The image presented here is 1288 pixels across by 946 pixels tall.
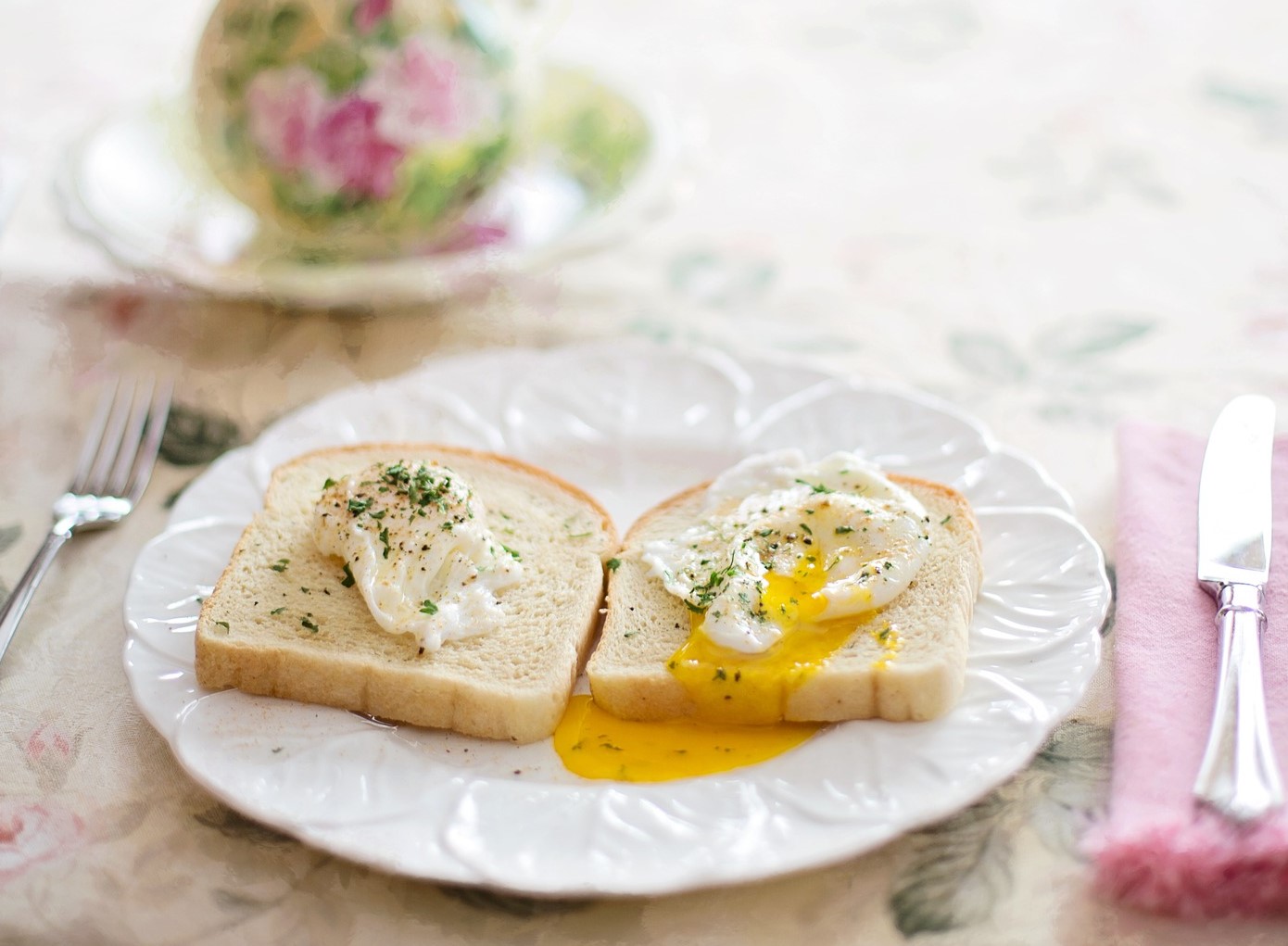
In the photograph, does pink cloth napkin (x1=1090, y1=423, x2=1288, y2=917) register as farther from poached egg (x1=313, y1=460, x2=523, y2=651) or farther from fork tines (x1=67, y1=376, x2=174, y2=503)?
fork tines (x1=67, y1=376, x2=174, y2=503)

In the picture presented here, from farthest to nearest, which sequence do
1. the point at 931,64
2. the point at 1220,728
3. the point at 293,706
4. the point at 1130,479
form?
the point at 931,64, the point at 1130,479, the point at 293,706, the point at 1220,728

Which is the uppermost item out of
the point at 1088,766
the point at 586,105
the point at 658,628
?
the point at 586,105

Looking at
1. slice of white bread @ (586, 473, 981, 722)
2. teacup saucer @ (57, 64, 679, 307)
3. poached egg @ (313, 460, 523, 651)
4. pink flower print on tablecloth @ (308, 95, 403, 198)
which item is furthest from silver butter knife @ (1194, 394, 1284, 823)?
pink flower print on tablecloth @ (308, 95, 403, 198)

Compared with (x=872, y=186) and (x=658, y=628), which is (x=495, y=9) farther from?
(x=658, y=628)

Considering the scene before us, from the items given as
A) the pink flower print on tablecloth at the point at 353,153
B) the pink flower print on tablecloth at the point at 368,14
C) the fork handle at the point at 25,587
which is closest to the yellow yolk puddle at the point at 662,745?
the fork handle at the point at 25,587

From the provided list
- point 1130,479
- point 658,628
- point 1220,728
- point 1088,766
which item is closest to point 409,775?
point 658,628

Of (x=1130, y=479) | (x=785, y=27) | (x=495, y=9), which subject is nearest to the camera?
(x=1130, y=479)

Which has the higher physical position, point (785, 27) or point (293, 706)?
point (785, 27)
